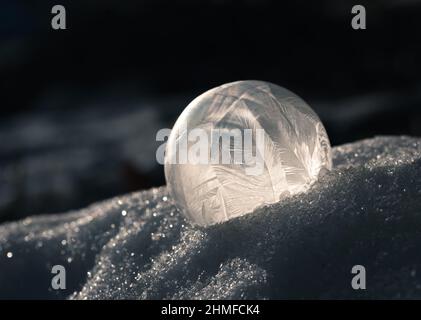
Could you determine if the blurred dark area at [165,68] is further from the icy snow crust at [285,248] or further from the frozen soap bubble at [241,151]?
the frozen soap bubble at [241,151]

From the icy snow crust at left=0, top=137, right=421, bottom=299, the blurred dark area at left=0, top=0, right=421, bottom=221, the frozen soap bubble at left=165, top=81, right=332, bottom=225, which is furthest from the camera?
the blurred dark area at left=0, top=0, right=421, bottom=221

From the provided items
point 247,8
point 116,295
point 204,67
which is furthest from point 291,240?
point 247,8

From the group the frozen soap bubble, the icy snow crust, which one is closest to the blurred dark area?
the icy snow crust

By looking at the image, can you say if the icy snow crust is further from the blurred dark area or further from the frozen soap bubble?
the blurred dark area

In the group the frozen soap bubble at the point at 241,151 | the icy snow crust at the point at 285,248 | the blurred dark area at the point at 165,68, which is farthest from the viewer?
the blurred dark area at the point at 165,68

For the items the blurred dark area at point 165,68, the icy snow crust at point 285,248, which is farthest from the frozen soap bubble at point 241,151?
the blurred dark area at point 165,68
